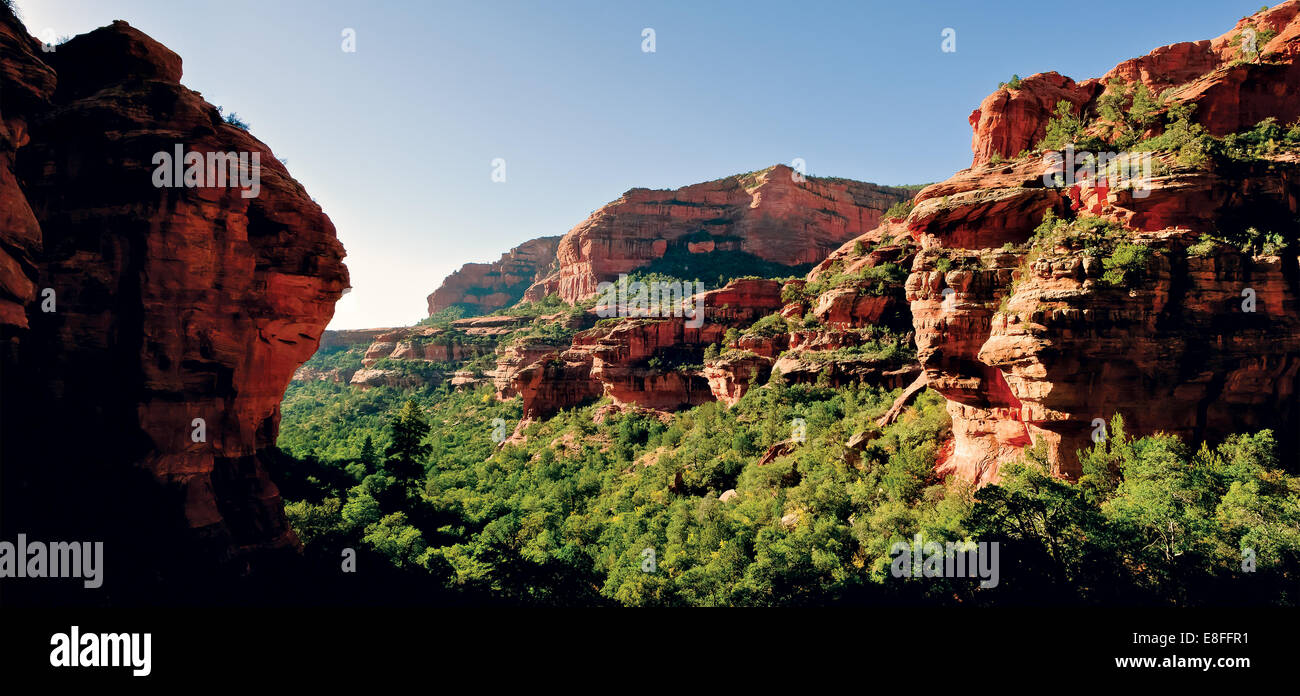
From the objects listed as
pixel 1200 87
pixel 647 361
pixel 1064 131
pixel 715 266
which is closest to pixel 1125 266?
pixel 1200 87

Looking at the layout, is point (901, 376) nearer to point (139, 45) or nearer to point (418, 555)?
point (418, 555)

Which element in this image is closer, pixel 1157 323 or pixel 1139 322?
pixel 1139 322

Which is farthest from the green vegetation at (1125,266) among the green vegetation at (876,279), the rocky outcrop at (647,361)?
the rocky outcrop at (647,361)

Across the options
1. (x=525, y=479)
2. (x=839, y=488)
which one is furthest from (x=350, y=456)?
(x=839, y=488)

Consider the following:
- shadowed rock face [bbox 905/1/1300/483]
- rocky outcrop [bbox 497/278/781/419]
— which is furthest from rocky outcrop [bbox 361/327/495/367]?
shadowed rock face [bbox 905/1/1300/483]

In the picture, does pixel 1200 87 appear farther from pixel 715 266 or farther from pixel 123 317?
pixel 715 266

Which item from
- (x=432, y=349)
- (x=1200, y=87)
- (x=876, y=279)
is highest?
(x=1200, y=87)

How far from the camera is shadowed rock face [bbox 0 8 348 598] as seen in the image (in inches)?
521

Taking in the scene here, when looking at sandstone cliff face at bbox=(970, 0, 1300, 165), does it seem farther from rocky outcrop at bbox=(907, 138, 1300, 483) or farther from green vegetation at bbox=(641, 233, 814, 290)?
green vegetation at bbox=(641, 233, 814, 290)

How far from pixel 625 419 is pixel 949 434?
28.7 m

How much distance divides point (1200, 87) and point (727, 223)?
83332 millimetres

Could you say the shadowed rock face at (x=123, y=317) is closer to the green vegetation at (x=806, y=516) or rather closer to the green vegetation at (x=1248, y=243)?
the green vegetation at (x=806, y=516)

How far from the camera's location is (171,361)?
47.0 ft

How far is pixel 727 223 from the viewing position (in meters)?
102
